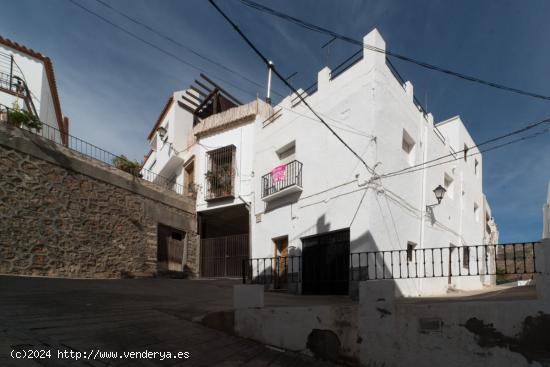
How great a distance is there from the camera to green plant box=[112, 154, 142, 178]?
12172 millimetres

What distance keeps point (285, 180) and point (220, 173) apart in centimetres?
376

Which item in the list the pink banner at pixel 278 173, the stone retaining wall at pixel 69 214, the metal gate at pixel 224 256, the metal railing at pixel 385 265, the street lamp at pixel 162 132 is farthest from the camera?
the street lamp at pixel 162 132

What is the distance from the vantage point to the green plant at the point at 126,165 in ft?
39.9

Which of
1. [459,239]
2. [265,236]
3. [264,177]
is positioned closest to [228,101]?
[264,177]

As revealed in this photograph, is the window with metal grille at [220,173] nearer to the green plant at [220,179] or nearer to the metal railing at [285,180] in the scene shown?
the green plant at [220,179]

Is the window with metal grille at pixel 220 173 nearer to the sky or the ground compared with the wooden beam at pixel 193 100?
nearer to the ground

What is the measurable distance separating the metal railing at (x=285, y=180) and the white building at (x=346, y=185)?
0.12 feet

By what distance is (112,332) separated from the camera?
13.7 ft

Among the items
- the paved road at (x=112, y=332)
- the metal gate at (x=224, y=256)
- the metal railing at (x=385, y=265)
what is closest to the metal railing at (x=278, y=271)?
the metal railing at (x=385, y=265)

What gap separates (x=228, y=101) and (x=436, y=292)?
1251cm

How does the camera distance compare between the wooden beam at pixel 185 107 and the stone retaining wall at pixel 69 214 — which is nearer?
the stone retaining wall at pixel 69 214

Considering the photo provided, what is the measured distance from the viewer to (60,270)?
9438 millimetres

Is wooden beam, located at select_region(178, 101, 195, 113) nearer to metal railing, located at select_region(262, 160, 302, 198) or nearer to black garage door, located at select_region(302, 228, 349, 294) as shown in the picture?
metal railing, located at select_region(262, 160, 302, 198)

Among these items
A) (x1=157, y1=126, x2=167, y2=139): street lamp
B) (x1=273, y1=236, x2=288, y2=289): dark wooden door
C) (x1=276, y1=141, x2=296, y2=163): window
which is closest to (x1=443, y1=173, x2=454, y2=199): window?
(x1=276, y1=141, x2=296, y2=163): window
